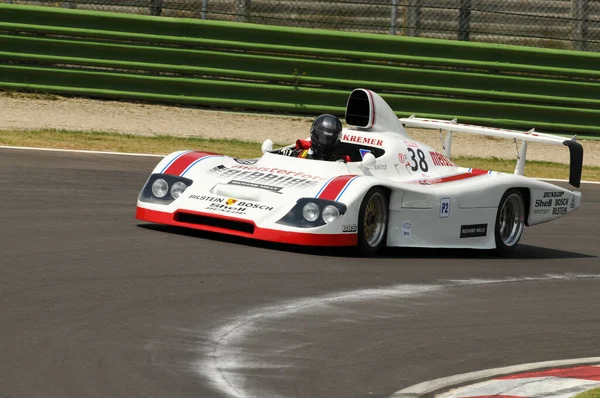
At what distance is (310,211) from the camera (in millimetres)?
9477

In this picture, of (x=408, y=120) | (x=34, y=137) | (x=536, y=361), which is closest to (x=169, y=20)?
(x=34, y=137)

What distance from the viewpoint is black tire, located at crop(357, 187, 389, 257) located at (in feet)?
31.9

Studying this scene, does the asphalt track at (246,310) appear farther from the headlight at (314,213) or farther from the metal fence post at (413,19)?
the metal fence post at (413,19)

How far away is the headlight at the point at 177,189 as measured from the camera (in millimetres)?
10023

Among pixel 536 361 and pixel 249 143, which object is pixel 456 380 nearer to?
pixel 536 361

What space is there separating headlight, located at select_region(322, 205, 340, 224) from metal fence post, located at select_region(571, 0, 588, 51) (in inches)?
462

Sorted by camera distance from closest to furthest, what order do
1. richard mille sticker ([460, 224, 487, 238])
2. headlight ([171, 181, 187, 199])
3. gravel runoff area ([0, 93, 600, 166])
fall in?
headlight ([171, 181, 187, 199])
richard mille sticker ([460, 224, 487, 238])
gravel runoff area ([0, 93, 600, 166])

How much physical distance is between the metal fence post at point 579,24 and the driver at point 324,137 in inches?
413

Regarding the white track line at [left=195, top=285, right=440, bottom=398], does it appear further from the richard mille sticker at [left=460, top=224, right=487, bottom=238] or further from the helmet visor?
the helmet visor

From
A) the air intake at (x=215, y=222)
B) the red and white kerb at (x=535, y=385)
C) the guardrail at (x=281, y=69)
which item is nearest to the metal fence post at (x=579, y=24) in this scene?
the guardrail at (x=281, y=69)

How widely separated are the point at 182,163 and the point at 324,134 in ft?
4.24

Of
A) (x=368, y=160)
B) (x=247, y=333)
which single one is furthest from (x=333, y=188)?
(x=247, y=333)

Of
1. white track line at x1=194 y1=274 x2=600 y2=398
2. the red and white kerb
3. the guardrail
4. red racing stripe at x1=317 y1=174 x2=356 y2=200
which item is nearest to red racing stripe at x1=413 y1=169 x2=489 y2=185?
red racing stripe at x1=317 y1=174 x2=356 y2=200

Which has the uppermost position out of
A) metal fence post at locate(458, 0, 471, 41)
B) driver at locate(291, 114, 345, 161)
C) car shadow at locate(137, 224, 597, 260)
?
metal fence post at locate(458, 0, 471, 41)
